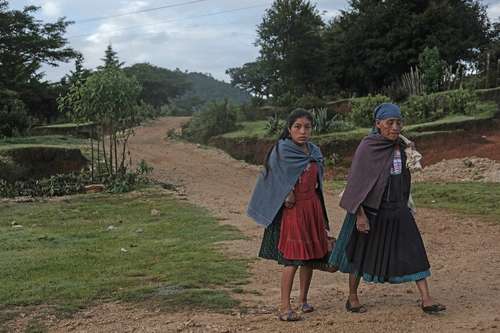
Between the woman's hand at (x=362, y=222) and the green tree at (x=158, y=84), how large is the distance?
2101 inches

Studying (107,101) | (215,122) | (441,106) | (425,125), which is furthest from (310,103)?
(107,101)

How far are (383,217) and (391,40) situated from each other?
27.0m

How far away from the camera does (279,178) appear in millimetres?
5027

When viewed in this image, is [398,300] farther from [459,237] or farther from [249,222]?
[249,222]

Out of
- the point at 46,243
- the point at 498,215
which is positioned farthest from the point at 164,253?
the point at 498,215

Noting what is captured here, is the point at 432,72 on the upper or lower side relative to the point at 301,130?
upper

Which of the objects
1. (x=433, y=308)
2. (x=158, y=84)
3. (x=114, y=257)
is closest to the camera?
(x=433, y=308)

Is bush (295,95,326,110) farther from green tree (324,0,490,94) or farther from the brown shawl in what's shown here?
the brown shawl

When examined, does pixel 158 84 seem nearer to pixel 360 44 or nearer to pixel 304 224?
pixel 360 44

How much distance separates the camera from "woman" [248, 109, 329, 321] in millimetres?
5012

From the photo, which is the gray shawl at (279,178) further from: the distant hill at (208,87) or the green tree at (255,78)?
the distant hill at (208,87)

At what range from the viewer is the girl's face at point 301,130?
16.5 feet

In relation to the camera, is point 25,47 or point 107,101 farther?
point 25,47

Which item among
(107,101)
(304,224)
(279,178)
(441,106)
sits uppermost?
(107,101)
